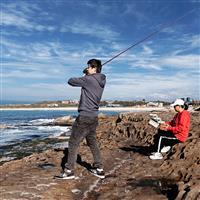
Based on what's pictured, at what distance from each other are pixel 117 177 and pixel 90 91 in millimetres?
2287

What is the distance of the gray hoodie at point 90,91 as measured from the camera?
8602 mm

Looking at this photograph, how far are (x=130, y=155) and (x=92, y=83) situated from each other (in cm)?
463

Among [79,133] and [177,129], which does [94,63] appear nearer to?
[79,133]

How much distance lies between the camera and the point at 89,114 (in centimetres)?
872

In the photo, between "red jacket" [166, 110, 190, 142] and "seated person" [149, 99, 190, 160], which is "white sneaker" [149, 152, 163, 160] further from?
"red jacket" [166, 110, 190, 142]

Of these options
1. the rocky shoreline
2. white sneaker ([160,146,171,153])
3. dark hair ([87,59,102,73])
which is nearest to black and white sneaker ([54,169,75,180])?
the rocky shoreline

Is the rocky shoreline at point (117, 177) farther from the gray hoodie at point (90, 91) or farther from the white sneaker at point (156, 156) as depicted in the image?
the gray hoodie at point (90, 91)

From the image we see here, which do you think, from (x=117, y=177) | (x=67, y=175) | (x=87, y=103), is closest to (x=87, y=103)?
(x=87, y=103)

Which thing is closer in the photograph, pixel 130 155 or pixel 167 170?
pixel 167 170

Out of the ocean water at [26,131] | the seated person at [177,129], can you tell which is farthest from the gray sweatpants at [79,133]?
the ocean water at [26,131]

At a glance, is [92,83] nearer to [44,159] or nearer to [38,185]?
[38,185]

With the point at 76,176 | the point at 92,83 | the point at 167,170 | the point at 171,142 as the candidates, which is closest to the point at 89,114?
the point at 92,83

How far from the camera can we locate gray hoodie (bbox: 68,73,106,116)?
8.60 meters

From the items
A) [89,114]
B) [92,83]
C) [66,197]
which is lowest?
[66,197]
